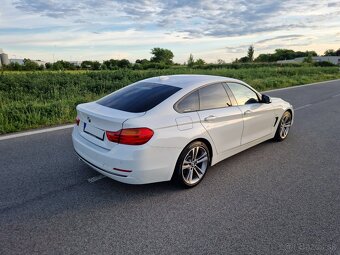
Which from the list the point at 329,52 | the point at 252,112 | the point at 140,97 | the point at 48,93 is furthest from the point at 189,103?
the point at 329,52

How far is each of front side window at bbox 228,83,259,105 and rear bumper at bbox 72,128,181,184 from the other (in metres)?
1.67

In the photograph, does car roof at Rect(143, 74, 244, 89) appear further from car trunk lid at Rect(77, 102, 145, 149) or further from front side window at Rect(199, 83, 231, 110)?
car trunk lid at Rect(77, 102, 145, 149)

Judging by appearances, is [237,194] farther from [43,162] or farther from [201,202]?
[43,162]

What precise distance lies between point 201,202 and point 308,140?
12.5ft

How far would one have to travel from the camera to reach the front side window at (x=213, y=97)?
12.8 feet

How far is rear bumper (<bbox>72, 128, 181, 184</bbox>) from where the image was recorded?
10.2 feet

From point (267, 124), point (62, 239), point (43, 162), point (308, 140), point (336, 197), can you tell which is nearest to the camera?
point (62, 239)

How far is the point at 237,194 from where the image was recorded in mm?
3580

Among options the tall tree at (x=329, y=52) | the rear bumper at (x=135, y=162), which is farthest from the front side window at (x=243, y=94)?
the tall tree at (x=329, y=52)

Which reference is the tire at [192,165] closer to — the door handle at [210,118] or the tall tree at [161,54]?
the door handle at [210,118]

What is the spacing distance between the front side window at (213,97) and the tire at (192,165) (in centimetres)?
60

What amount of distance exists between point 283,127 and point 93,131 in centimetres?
415

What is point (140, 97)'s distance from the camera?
375 centimetres

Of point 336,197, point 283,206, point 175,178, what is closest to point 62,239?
point 175,178
